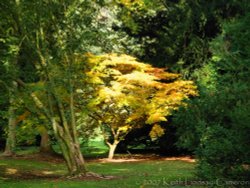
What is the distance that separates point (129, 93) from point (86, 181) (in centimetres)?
1213

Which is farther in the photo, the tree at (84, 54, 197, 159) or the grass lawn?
the tree at (84, 54, 197, 159)

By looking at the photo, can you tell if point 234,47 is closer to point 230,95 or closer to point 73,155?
point 230,95

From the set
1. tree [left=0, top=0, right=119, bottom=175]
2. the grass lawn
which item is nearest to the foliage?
the grass lawn

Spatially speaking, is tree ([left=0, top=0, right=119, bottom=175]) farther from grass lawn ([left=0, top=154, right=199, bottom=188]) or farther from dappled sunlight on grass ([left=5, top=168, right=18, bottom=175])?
dappled sunlight on grass ([left=5, top=168, right=18, bottom=175])

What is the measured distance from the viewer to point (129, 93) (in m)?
27.3

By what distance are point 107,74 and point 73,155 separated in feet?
32.7

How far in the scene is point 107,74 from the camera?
26891 millimetres

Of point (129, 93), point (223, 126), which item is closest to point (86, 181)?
point (223, 126)

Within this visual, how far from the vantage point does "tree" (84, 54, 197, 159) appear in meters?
25.9

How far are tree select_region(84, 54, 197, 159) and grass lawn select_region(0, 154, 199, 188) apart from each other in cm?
451

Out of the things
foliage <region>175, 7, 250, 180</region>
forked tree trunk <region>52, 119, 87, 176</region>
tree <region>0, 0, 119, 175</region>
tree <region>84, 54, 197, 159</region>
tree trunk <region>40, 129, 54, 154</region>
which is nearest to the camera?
foliage <region>175, 7, 250, 180</region>

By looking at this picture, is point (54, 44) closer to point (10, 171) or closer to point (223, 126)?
point (10, 171)

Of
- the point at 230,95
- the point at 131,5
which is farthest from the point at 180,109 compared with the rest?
the point at 131,5

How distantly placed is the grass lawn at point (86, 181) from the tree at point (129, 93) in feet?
14.8
